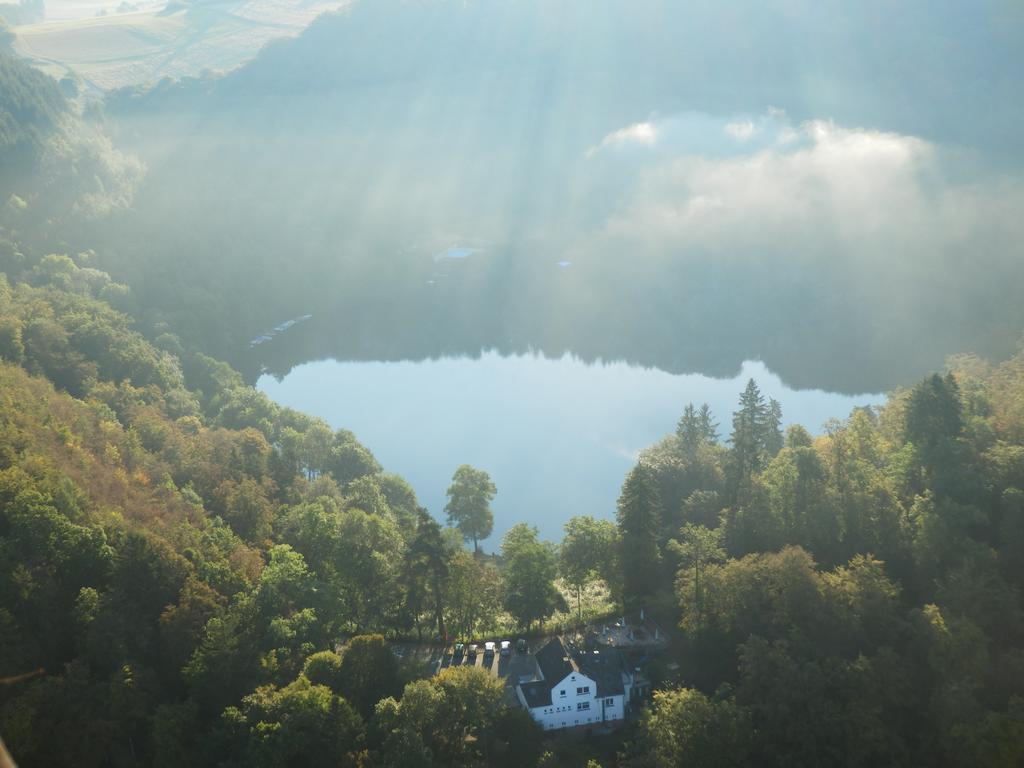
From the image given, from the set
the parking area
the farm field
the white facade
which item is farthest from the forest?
the farm field

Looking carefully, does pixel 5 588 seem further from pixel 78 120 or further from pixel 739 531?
pixel 78 120

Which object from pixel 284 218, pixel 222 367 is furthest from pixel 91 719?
pixel 284 218

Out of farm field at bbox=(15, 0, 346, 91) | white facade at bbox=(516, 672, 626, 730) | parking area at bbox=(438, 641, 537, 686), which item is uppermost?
farm field at bbox=(15, 0, 346, 91)

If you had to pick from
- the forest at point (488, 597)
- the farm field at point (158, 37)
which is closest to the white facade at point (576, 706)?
the forest at point (488, 597)

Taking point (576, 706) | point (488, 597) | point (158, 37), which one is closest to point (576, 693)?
point (576, 706)

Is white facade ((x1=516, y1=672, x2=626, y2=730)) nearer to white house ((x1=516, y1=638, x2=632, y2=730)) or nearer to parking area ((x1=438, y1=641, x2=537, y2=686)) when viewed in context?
white house ((x1=516, y1=638, x2=632, y2=730))

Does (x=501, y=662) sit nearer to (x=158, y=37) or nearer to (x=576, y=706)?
(x=576, y=706)
